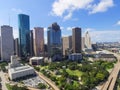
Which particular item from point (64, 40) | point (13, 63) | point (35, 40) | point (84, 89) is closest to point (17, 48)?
point (35, 40)

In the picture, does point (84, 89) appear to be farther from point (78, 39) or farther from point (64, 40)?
point (64, 40)

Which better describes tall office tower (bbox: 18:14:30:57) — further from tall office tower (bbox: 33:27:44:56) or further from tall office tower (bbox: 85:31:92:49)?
tall office tower (bbox: 85:31:92:49)

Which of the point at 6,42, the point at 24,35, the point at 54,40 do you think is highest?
the point at 24,35

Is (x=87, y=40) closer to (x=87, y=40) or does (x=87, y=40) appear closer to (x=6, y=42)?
(x=87, y=40)

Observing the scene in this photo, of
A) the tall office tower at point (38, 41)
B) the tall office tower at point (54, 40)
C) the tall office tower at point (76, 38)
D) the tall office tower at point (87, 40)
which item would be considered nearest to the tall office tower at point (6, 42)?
the tall office tower at point (38, 41)

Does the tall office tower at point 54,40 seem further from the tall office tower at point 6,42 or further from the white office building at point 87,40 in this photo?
the white office building at point 87,40

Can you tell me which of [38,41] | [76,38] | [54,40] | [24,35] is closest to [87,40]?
[76,38]

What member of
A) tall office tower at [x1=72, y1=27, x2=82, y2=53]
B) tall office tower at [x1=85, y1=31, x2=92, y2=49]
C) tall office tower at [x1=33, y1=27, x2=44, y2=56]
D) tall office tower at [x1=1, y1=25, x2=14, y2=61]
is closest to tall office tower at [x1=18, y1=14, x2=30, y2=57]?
tall office tower at [x1=33, y1=27, x2=44, y2=56]
